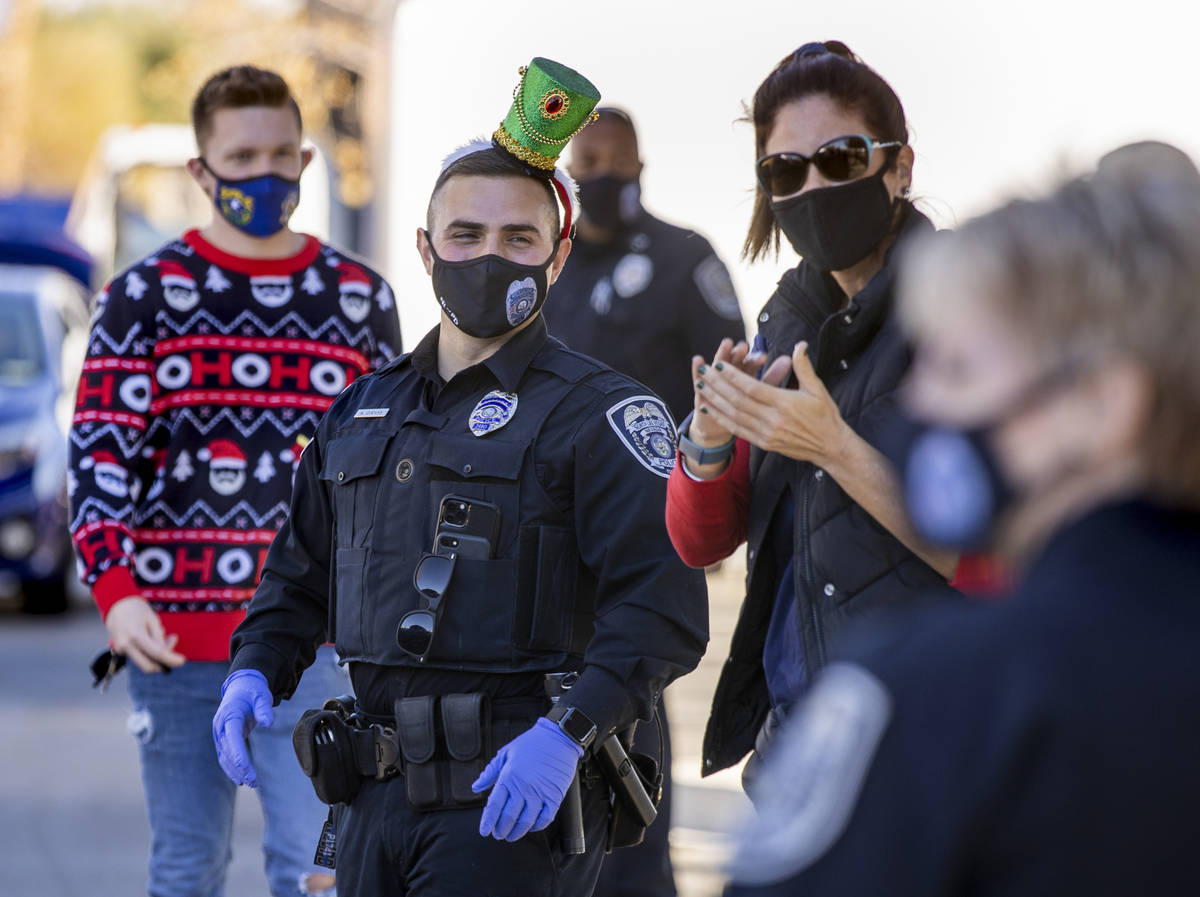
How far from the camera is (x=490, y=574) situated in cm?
279

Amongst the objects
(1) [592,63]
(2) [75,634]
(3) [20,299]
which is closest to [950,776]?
(1) [592,63]

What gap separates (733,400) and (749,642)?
0.55 metres

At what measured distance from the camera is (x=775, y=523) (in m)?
2.85

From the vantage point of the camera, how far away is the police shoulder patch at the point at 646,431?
2848 millimetres

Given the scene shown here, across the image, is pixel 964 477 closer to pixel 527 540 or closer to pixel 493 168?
pixel 527 540

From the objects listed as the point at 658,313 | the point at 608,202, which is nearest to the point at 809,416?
the point at 658,313

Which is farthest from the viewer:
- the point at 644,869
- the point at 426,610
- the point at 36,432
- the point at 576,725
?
the point at 36,432

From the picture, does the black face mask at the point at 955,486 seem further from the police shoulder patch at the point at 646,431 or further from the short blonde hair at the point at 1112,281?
the police shoulder patch at the point at 646,431

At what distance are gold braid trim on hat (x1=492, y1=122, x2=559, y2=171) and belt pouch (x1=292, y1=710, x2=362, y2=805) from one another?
1026 mm

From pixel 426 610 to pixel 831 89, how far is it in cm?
109

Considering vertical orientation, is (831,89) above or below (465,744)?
above

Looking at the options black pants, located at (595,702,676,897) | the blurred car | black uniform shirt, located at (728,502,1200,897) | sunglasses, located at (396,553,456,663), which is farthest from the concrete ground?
black uniform shirt, located at (728,502,1200,897)

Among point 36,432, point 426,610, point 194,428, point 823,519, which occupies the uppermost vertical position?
point 823,519

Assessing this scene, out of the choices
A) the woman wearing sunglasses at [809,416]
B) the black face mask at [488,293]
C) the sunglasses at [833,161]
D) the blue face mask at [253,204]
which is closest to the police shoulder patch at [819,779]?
the woman wearing sunglasses at [809,416]
